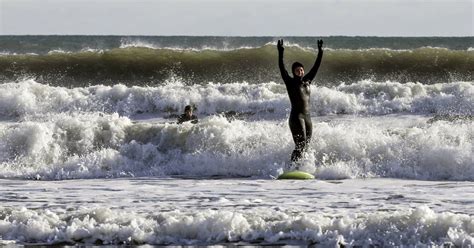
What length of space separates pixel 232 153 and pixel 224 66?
49.6 ft

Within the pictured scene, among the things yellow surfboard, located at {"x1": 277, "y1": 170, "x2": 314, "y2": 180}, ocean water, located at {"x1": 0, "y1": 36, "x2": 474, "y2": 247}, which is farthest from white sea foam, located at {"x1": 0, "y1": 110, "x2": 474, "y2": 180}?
yellow surfboard, located at {"x1": 277, "y1": 170, "x2": 314, "y2": 180}

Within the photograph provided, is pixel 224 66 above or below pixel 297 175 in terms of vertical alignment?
above

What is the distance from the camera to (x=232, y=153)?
16031 millimetres

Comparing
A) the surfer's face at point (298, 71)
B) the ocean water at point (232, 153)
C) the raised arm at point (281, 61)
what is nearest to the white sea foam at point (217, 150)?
the ocean water at point (232, 153)

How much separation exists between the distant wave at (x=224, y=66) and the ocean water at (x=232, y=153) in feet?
0.25

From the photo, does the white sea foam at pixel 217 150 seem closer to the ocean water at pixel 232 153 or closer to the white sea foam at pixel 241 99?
the ocean water at pixel 232 153

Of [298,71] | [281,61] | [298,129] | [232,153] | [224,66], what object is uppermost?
[281,61]

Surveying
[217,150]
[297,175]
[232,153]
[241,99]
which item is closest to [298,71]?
[297,175]

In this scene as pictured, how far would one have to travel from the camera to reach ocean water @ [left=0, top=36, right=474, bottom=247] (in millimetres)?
9617

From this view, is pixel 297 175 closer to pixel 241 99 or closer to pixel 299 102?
pixel 299 102

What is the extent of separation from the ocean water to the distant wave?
0.08 m

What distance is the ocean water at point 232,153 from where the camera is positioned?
962 centimetres

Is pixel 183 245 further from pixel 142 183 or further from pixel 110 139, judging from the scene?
pixel 110 139

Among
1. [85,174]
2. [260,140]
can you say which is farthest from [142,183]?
[260,140]
